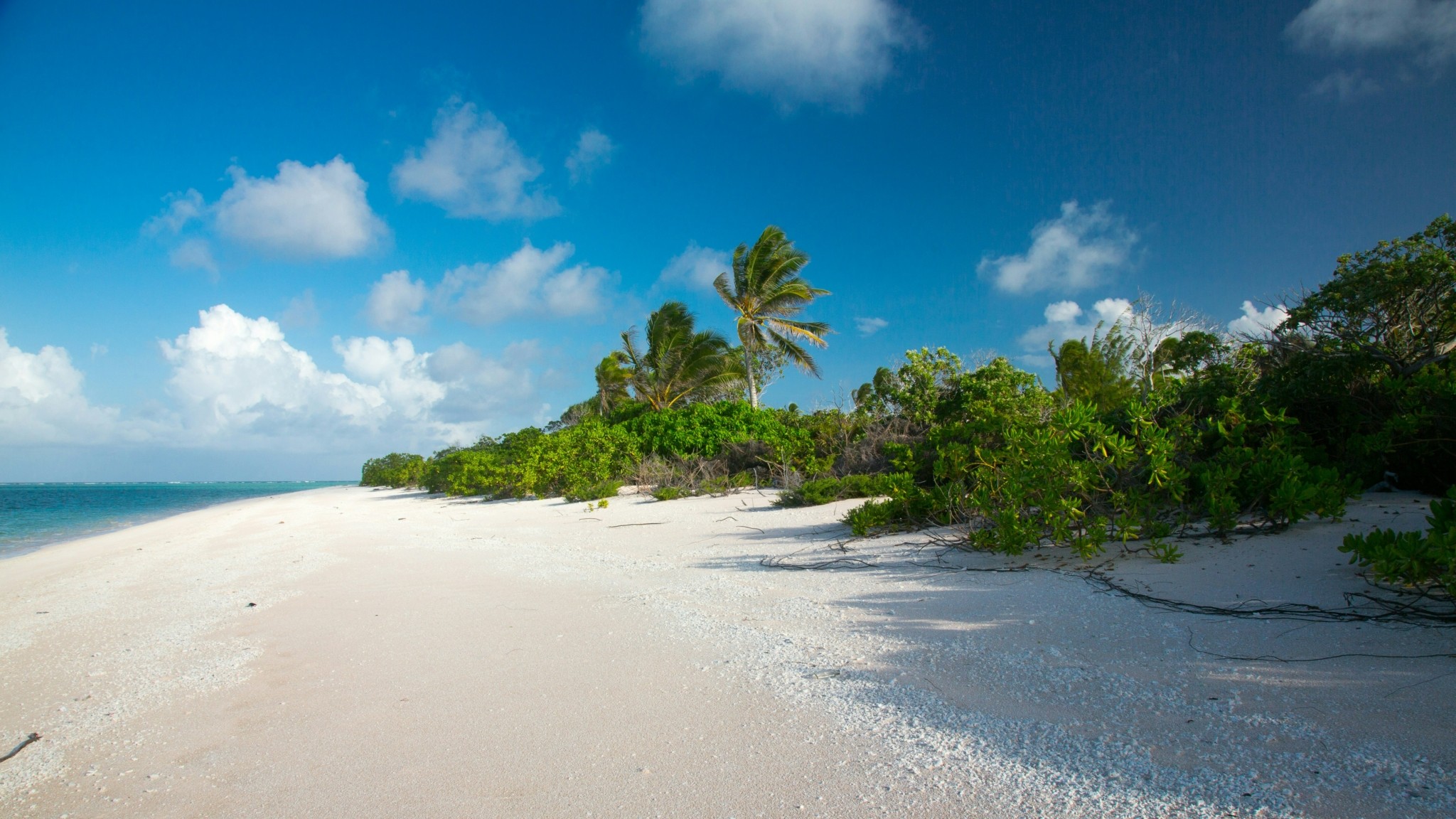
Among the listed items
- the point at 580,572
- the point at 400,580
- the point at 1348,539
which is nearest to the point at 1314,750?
the point at 1348,539

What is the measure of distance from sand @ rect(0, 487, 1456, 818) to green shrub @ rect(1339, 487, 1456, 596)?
0.77 feet

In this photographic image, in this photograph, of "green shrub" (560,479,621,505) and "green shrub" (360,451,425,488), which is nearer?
"green shrub" (560,479,621,505)

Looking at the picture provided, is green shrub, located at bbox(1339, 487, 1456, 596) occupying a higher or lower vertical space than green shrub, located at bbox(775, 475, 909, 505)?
lower

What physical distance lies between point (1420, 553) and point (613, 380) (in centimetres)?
3066

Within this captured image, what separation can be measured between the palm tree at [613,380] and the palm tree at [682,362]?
14.2 ft

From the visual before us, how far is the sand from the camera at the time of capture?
5.97 feet

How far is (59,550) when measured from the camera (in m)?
11.1

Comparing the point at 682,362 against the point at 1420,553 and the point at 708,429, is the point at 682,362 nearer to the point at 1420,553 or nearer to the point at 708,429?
the point at 708,429

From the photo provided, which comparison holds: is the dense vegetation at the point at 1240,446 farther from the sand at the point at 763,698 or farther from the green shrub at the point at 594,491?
the green shrub at the point at 594,491

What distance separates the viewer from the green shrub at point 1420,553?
251 cm

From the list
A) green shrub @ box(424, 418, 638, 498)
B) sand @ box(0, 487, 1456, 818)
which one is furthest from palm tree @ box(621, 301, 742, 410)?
sand @ box(0, 487, 1456, 818)

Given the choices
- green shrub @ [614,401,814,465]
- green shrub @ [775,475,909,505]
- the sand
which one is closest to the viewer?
the sand

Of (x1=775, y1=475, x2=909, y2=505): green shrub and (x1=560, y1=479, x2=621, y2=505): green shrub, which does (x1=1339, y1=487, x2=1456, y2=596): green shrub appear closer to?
(x1=775, y1=475, x2=909, y2=505): green shrub

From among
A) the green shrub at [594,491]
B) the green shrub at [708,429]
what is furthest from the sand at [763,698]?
the green shrub at [708,429]
